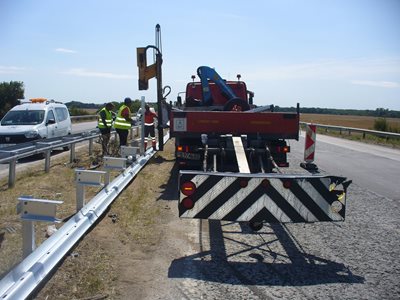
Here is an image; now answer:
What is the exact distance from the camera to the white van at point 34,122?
15211 mm

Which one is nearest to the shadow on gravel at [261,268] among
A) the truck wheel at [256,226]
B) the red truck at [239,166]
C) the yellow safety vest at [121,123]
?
the truck wheel at [256,226]

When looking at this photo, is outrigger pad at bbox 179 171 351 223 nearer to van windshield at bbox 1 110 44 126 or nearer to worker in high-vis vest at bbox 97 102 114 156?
worker in high-vis vest at bbox 97 102 114 156

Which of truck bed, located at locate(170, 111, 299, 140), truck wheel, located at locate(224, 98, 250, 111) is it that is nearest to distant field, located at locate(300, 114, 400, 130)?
truck wheel, located at locate(224, 98, 250, 111)

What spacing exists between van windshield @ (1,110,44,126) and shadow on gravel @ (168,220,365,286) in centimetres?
1275

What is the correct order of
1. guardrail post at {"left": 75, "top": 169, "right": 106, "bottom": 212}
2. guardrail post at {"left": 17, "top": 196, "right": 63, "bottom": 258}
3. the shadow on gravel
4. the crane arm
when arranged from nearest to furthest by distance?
guardrail post at {"left": 17, "top": 196, "right": 63, "bottom": 258} → the shadow on gravel → guardrail post at {"left": 75, "top": 169, "right": 106, "bottom": 212} → the crane arm

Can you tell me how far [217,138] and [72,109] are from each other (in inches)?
1761

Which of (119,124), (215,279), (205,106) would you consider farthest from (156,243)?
(119,124)

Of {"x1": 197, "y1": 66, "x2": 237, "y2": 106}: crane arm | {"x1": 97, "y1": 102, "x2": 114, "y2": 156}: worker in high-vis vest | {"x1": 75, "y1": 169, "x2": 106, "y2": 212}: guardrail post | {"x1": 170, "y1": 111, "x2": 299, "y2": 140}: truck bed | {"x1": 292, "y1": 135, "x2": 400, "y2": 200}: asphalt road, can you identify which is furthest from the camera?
{"x1": 97, "y1": 102, "x2": 114, "y2": 156}: worker in high-vis vest

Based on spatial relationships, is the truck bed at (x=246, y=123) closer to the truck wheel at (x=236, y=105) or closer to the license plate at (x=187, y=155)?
the license plate at (x=187, y=155)

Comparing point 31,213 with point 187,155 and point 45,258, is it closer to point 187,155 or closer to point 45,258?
point 45,258

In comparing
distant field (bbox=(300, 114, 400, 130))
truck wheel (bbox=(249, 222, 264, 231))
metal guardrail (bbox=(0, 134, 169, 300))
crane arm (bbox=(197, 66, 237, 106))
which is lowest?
truck wheel (bbox=(249, 222, 264, 231))

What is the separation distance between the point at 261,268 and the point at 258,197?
0.92 meters

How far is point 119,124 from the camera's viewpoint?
13.4 meters

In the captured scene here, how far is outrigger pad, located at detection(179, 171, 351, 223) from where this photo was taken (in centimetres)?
536
